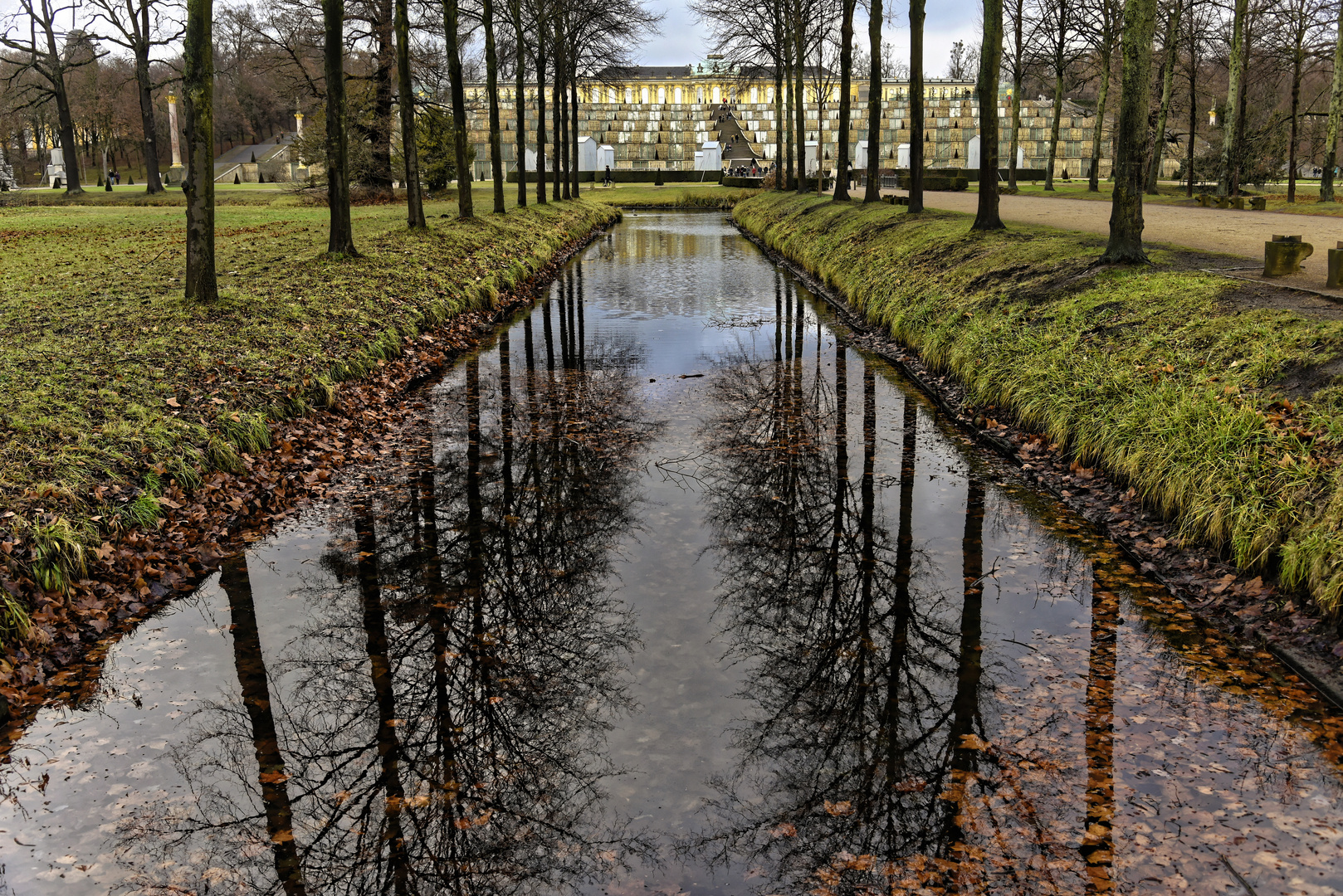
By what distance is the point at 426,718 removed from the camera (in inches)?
204

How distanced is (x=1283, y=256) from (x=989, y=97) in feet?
23.5

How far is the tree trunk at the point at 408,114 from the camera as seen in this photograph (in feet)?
72.7

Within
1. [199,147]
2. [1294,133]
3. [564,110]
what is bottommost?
[199,147]

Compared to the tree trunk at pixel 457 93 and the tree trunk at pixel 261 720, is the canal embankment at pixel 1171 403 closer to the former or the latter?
the tree trunk at pixel 261 720

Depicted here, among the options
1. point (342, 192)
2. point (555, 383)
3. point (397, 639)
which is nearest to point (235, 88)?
point (342, 192)

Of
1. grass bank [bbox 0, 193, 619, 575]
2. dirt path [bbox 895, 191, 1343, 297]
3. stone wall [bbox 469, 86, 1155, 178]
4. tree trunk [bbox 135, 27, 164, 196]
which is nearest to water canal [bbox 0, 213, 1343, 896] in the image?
grass bank [bbox 0, 193, 619, 575]

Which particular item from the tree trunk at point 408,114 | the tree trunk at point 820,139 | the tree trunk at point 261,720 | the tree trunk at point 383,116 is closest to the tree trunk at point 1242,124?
the tree trunk at point 820,139

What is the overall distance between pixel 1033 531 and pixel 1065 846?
4126 millimetres

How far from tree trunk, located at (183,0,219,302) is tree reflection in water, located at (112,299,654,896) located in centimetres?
650

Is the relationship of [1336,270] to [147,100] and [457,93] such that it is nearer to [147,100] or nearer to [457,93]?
[457,93]

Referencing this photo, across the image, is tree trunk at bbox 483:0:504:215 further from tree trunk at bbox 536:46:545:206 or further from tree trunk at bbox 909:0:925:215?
tree trunk at bbox 909:0:925:215

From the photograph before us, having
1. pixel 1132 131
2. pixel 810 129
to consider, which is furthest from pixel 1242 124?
pixel 810 129

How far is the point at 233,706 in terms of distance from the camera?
5383mm

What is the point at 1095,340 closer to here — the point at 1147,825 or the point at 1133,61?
the point at 1133,61
